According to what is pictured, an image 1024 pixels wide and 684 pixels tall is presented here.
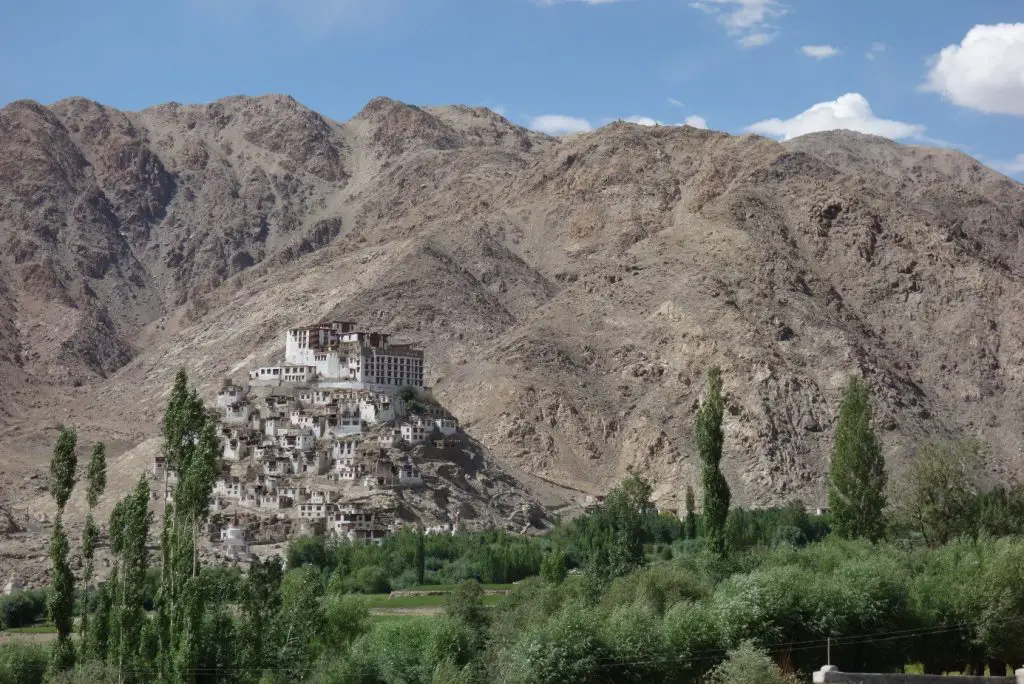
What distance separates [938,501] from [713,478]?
529 inches

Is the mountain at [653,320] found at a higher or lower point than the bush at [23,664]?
higher

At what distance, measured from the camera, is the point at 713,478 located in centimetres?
6019

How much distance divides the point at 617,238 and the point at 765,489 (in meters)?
55.9

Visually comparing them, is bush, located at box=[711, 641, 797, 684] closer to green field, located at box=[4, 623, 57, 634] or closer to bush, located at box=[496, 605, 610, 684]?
bush, located at box=[496, 605, 610, 684]

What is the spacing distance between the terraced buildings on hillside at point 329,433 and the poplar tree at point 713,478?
1504 inches

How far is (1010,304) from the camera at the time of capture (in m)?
137

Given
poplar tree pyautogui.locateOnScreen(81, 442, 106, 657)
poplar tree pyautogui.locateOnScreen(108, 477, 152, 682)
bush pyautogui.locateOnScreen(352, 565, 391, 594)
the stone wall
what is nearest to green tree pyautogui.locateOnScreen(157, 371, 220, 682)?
poplar tree pyautogui.locateOnScreen(108, 477, 152, 682)

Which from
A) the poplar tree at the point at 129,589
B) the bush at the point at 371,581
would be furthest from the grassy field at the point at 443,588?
the poplar tree at the point at 129,589

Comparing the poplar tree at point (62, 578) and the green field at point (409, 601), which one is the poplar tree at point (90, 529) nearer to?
the poplar tree at point (62, 578)

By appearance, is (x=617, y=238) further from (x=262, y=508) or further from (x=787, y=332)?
(x=262, y=508)

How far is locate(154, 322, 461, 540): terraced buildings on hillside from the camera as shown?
98.5 m

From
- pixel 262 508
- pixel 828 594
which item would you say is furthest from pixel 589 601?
pixel 262 508

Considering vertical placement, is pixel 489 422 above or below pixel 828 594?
above

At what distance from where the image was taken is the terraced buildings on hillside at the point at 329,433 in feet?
323
